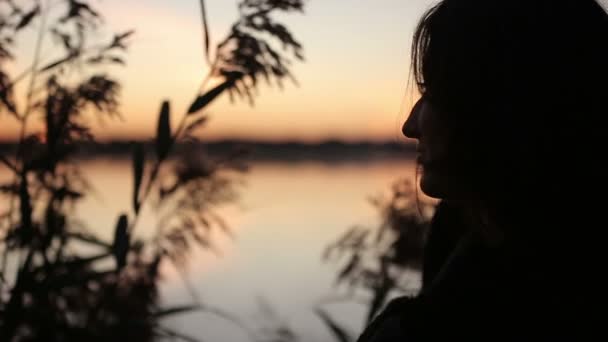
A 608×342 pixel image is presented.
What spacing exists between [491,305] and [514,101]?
0.21 m

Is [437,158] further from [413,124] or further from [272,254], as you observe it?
[272,254]

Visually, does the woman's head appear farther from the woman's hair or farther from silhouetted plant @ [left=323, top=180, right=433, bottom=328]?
silhouetted plant @ [left=323, top=180, right=433, bottom=328]

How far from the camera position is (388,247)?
8.64 ft

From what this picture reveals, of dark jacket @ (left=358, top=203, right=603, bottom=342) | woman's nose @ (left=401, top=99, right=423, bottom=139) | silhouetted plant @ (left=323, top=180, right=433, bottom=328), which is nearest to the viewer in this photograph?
dark jacket @ (left=358, top=203, right=603, bottom=342)

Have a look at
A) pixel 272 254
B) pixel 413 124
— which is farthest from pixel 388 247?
pixel 272 254

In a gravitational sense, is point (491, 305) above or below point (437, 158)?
below

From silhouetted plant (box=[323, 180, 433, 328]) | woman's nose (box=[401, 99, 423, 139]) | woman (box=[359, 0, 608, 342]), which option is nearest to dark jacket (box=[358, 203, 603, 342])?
woman (box=[359, 0, 608, 342])

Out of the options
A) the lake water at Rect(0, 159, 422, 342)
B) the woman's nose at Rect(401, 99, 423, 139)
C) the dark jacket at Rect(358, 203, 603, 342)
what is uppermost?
the woman's nose at Rect(401, 99, 423, 139)

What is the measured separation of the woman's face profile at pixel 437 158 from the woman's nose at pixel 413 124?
0.06 feet

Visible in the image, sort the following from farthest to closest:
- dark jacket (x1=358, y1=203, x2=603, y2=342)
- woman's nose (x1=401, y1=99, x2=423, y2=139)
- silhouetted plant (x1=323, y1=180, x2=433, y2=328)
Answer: silhouetted plant (x1=323, y1=180, x2=433, y2=328) → woman's nose (x1=401, y1=99, x2=423, y2=139) → dark jacket (x1=358, y1=203, x2=603, y2=342)

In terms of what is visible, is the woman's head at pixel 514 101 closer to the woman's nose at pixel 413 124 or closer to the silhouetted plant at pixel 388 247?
the woman's nose at pixel 413 124

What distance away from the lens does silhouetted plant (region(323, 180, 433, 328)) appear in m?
2.40

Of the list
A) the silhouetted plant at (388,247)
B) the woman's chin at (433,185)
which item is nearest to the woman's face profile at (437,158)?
the woman's chin at (433,185)

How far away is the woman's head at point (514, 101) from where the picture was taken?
0.75 metres
